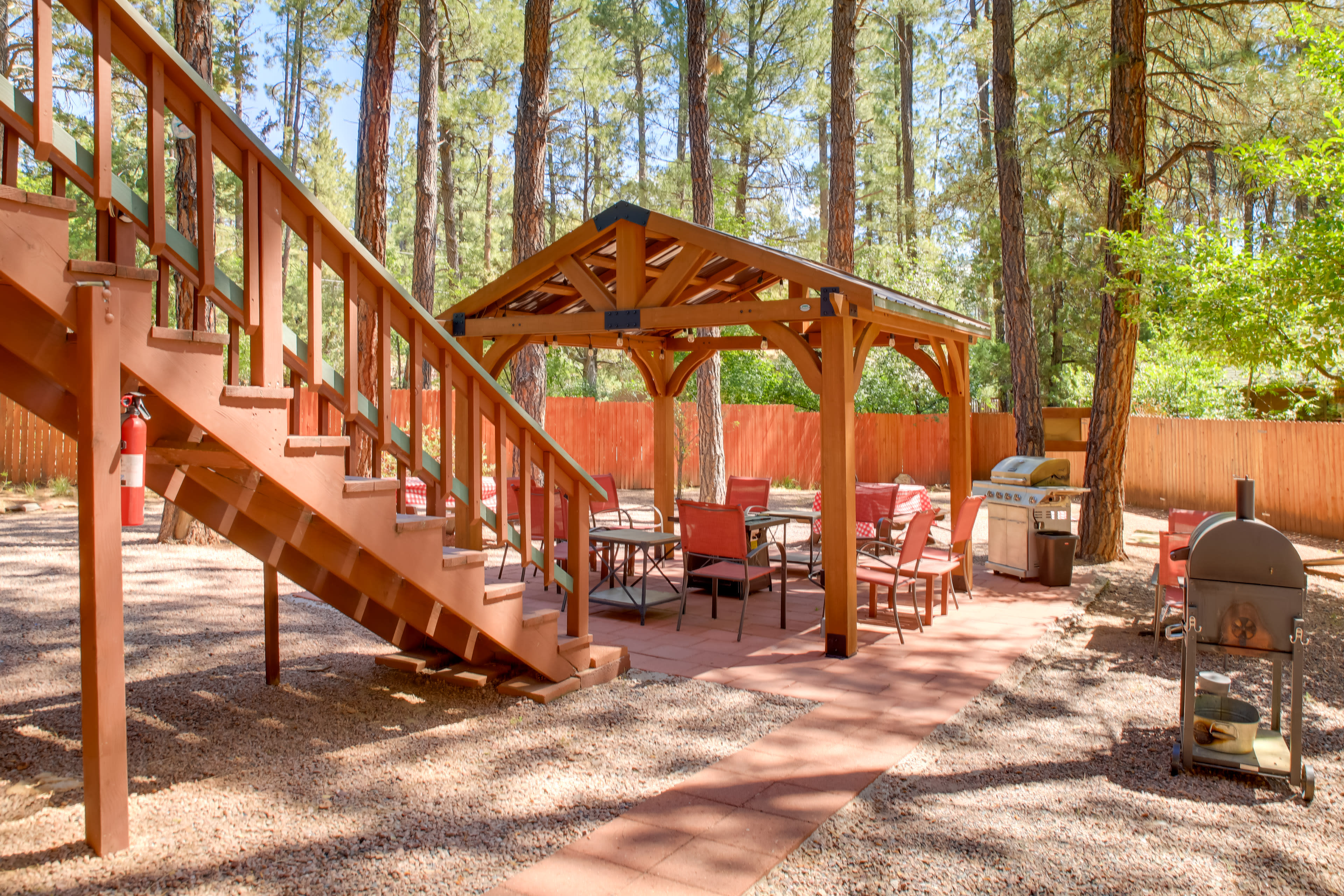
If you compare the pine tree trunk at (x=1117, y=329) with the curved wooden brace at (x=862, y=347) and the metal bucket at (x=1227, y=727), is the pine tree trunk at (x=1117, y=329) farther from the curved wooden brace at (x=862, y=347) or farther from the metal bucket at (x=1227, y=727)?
the metal bucket at (x=1227, y=727)

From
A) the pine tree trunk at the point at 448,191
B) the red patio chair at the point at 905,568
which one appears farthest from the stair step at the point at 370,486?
the pine tree trunk at the point at 448,191

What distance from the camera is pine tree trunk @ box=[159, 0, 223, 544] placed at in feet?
31.3

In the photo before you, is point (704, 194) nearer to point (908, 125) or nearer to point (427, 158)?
point (427, 158)

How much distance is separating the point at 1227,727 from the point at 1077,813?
990 mm

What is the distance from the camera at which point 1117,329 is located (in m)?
9.58

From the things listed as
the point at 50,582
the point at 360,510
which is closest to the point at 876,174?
the point at 50,582

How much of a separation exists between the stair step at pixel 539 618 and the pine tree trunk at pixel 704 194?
8.11 m

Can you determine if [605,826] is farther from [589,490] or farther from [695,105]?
[695,105]

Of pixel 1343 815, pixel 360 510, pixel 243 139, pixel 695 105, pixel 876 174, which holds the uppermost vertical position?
pixel 876 174

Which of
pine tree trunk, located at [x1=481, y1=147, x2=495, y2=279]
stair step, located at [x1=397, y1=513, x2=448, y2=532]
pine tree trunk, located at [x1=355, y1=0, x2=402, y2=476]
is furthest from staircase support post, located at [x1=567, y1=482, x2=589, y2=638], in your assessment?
pine tree trunk, located at [x1=481, y1=147, x2=495, y2=279]

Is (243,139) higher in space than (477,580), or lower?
higher

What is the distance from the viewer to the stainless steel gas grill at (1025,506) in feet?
27.7

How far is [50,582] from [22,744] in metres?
4.46

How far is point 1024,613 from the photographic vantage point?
7152 mm
